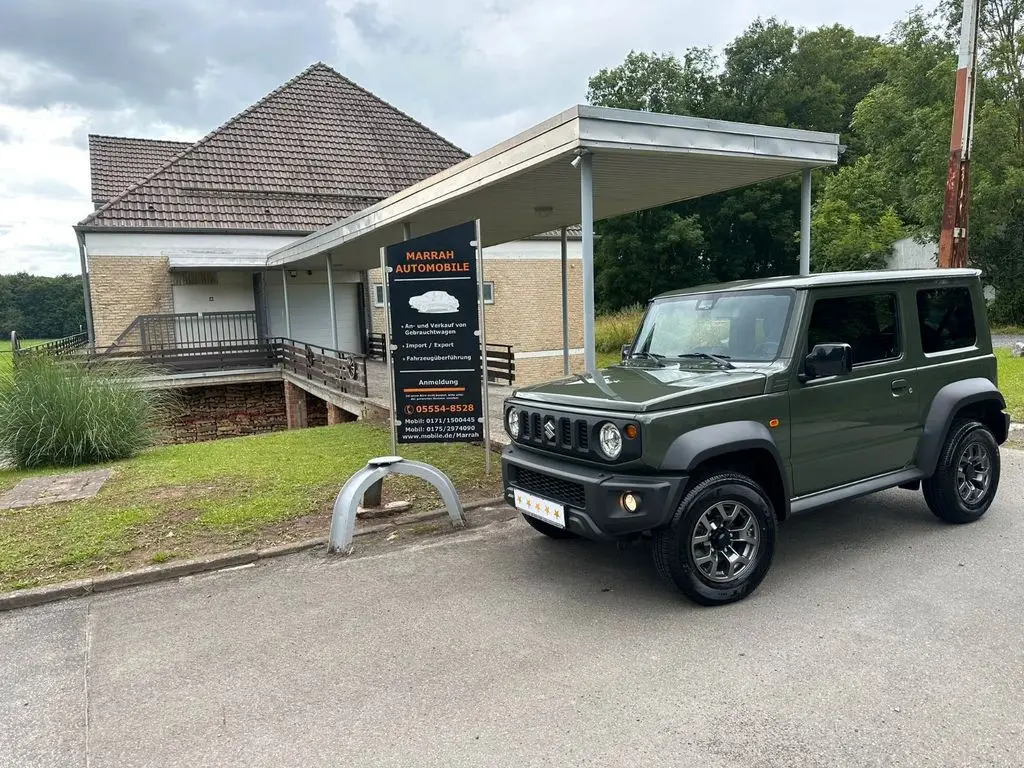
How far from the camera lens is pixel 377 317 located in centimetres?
2161

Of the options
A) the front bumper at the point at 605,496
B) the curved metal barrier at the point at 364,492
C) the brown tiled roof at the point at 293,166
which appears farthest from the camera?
the brown tiled roof at the point at 293,166

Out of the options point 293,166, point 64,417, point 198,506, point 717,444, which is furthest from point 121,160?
point 717,444

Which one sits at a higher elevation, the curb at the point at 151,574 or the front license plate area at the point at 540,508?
the front license plate area at the point at 540,508

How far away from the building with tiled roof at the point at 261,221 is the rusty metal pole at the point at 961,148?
1207 cm

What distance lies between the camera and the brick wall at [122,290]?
57.7 ft

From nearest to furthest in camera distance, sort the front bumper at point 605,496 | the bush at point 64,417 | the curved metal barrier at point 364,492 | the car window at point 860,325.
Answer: the front bumper at point 605,496
the car window at point 860,325
the curved metal barrier at point 364,492
the bush at point 64,417

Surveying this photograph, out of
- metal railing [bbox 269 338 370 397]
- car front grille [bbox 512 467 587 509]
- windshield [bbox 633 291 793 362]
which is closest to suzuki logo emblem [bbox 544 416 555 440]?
car front grille [bbox 512 467 587 509]

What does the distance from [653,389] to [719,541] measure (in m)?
0.98

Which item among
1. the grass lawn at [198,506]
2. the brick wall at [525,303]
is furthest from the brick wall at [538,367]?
the grass lawn at [198,506]

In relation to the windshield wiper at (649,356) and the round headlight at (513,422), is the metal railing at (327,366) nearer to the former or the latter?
the windshield wiper at (649,356)

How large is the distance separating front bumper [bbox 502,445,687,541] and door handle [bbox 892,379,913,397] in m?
2.01

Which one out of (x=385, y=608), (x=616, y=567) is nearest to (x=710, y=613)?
(x=616, y=567)

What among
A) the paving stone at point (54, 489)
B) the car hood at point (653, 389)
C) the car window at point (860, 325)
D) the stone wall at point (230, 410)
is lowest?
the stone wall at point (230, 410)

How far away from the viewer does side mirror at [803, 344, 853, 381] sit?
14.0ft
